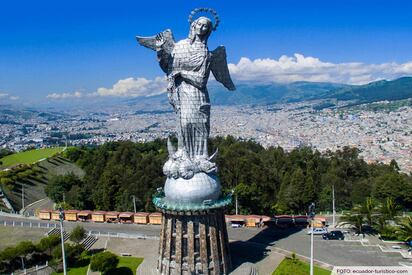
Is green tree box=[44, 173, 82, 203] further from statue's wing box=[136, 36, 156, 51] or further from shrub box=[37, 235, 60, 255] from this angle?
Result: statue's wing box=[136, 36, 156, 51]

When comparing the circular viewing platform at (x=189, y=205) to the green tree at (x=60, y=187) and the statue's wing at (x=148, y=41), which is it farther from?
the green tree at (x=60, y=187)

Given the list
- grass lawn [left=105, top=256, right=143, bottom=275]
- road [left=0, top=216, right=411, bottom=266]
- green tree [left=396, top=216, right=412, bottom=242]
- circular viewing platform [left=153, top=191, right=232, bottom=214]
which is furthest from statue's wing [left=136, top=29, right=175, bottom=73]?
green tree [left=396, top=216, right=412, bottom=242]

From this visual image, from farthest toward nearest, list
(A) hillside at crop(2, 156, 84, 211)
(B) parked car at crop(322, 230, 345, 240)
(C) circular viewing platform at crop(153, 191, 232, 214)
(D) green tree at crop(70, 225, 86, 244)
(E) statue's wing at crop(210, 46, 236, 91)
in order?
1. (A) hillside at crop(2, 156, 84, 211)
2. (B) parked car at crop(322, 230, 345, 240)
3. (D) green tree at crop(70, 225, 86, 244)
4. (E) statue's wing at crop(210, 46, 236, 91)
5. (C) circular viewing platform at crop(153, 191, 232, 214)

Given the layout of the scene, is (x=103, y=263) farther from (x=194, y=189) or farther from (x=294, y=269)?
(x=294, y=269)

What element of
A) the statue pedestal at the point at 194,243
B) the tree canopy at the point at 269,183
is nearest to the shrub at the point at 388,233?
the tree canopy at the point at 269,183

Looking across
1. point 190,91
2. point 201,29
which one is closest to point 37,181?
point 190,91

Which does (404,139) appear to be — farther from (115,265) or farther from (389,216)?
(115,265)
